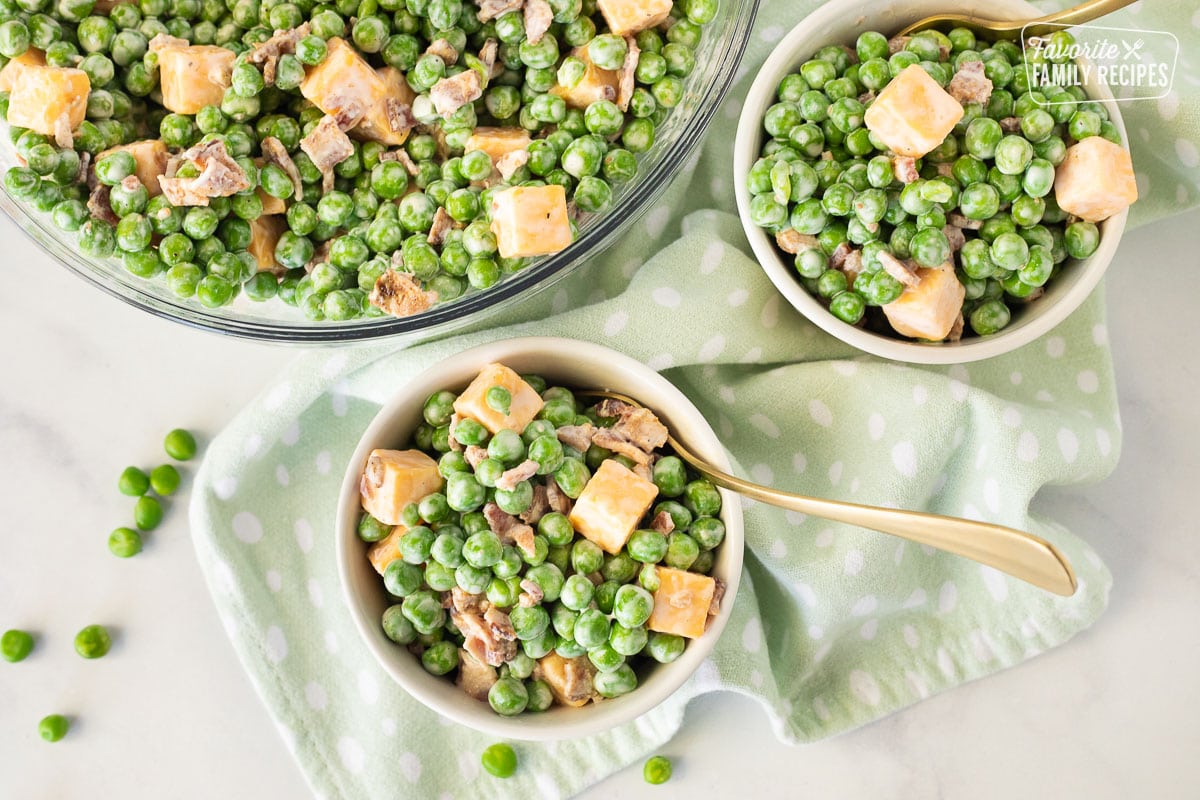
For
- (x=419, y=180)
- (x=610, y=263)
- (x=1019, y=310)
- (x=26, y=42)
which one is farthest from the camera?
(x=610, y=263)

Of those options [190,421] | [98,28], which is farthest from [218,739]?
[98,28]

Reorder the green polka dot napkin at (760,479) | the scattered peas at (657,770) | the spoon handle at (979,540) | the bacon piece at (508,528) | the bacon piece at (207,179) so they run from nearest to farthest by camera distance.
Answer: the spoon handle at (979,540), the bacon piece at (207,179), the bacon piece at (508,528), the green polka dot napkin at (760,479), the scattered peas at (657,770)

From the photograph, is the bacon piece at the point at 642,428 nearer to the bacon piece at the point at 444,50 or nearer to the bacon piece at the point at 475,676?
the bacon piece at the point at 475,676

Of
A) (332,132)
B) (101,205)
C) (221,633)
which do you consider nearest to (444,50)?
(332,132)

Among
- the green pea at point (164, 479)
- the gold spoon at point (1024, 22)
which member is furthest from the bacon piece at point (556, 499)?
the gold spoon at point (1024, 22)

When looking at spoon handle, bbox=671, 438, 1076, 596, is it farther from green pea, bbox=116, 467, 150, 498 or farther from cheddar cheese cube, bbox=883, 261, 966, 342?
green pea, bbox=116, 467, 150, 498

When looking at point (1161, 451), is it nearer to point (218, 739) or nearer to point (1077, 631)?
point (1077, 631)

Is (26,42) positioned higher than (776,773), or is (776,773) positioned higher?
(26,42)
